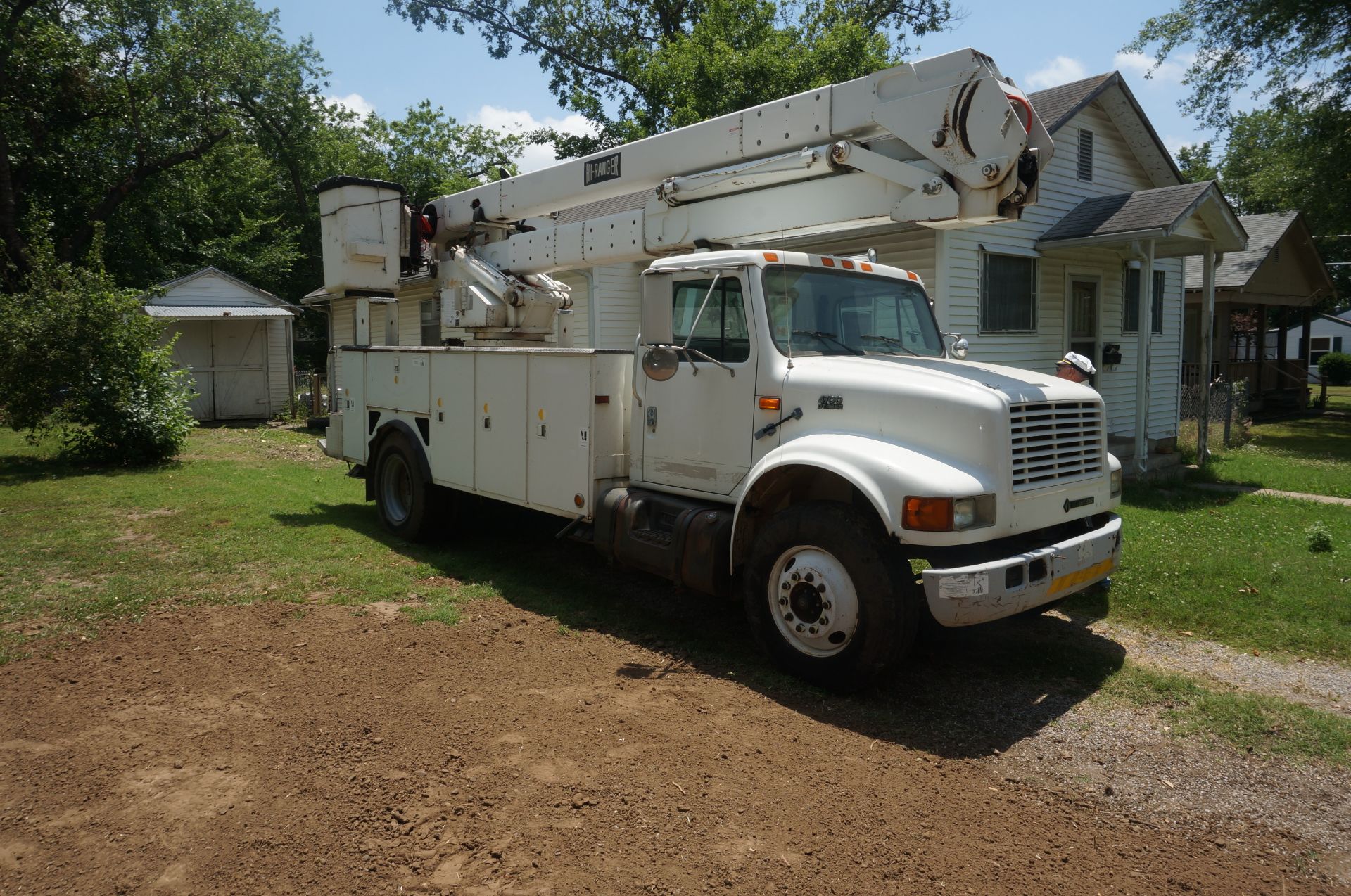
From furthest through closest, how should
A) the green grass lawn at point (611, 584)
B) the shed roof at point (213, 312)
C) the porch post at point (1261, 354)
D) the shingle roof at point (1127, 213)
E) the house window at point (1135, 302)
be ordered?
the porch post at point (1261, 354) < the shed roof at point (213, 312) < the house window at point (1135, 302) < the shingle roof at point (1127, 213) < the green grass lawn at point (611, 584)

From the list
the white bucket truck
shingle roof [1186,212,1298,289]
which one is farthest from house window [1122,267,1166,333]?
the white bucket truck

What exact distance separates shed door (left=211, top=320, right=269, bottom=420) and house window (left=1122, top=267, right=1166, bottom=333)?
61.0ft

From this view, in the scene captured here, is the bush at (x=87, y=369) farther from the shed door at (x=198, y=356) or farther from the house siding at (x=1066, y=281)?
the house siding at (x=1066, y=281)

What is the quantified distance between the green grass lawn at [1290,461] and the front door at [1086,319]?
2.34 metres

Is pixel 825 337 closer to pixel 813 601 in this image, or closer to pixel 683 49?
pixel 813 601

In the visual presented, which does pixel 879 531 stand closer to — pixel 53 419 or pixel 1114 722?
pixel 1114 722

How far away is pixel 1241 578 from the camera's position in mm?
7148

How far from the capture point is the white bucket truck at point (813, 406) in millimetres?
4730

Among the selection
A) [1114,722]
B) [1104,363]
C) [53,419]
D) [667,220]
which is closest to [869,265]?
[667,220]

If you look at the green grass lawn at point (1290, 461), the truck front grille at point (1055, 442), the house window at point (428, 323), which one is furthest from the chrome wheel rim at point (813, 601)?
the house window at point (428, 323)

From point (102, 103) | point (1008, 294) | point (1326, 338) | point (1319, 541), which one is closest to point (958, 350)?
point (1319, 541)

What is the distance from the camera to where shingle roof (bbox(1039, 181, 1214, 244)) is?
1145cm

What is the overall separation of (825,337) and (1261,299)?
67.7 ft

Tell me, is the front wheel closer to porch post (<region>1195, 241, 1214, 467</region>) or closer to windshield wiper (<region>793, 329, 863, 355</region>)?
windshield wiper (<region>793, 329, 863, 355</region>)
